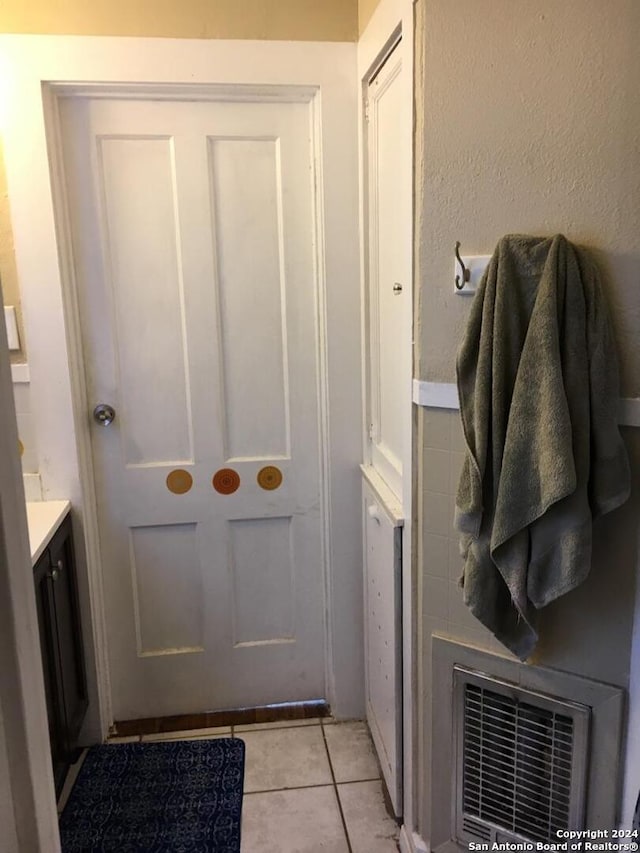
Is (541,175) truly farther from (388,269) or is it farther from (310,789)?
(310,789)

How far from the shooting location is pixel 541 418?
120 centimetres

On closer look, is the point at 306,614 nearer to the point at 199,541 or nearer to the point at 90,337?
the point at 199,541

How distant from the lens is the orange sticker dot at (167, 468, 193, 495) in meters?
2.19

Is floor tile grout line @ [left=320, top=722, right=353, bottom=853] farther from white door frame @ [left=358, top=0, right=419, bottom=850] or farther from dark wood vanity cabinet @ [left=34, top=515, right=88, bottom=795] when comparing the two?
dark wood vanity cabinet @ [left=34, top=515, right=88, bottom=795]

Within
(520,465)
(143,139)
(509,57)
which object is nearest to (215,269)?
(143,139)

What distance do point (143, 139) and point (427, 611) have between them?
1544mm

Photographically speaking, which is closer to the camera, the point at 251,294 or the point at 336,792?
the point at 336,792

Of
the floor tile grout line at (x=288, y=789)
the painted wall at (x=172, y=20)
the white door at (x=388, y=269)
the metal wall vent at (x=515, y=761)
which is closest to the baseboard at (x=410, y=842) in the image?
the metal wall vent at (x=515, y=761)

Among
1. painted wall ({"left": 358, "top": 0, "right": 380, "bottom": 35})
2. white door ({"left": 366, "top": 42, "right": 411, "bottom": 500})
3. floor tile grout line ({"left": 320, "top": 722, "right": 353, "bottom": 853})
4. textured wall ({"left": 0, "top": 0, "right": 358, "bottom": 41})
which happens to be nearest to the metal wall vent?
floor tile grout line ({"left": 320, "top": 722, "right": 353, "bottom": 853})

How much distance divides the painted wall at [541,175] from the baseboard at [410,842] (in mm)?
581

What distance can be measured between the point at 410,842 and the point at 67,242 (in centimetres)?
188

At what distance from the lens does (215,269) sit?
82.0 inches

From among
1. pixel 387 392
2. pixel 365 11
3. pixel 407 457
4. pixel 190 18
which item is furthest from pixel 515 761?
pixel 190 18

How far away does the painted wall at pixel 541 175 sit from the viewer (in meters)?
1.21
